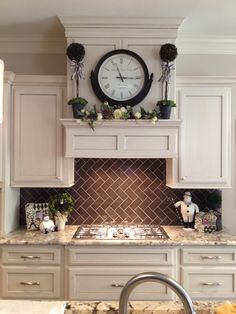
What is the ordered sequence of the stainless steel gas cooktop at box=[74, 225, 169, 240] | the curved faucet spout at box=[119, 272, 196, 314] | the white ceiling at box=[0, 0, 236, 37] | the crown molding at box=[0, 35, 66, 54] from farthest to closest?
1. the crown molding at box=[0, 35, 66, 54]
2. the stainless steel gas cooktop at box=[74, 225, 169, 240]
3. the white ceiling at box=[0, 0, 236, 37]
4. the curved faucet spout at box=[119, 272, 196, 314]

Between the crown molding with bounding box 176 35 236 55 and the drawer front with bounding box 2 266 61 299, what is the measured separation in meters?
2.47

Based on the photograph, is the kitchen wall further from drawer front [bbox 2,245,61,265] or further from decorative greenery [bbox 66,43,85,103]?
drawer front [bbox 2,245,61,265]

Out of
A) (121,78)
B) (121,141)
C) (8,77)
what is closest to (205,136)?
(121,141)

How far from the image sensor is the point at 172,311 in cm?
125

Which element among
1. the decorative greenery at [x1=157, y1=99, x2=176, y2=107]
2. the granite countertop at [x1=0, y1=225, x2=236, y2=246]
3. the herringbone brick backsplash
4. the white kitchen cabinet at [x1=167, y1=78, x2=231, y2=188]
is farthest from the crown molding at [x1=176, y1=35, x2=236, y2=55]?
the granite countertop at [x1=0, y1=225, x2=236, y2=246]

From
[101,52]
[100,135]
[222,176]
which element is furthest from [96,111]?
[222,176]

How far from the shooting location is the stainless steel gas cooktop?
2.88 meters

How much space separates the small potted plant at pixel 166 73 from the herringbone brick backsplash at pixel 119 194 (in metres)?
0.63

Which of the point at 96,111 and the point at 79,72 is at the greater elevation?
the point at 79,72

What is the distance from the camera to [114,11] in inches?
111

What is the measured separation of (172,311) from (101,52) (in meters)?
2.40

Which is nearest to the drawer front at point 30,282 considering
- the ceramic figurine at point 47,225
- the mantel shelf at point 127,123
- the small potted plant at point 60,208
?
the ceramic figurine at point 47,225

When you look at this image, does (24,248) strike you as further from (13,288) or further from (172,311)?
(172,311)

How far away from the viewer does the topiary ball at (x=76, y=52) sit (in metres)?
2.94
